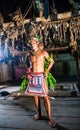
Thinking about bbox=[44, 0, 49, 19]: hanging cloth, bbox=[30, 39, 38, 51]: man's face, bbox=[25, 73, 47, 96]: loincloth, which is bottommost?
bbox=[25, 73, 47, 96]: loincloth

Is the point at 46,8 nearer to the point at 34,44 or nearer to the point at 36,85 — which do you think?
the point at 34,44

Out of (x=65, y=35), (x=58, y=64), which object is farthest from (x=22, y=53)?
(x=58, y=64)

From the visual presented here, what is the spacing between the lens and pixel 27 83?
5.65m

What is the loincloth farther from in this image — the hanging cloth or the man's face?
the hanging cloth

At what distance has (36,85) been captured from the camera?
531 cm

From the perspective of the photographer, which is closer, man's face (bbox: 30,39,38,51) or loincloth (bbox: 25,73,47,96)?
loincloth (bbox: 25,73,47,96)

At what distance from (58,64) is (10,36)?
16238mm

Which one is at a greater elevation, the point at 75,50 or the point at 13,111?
the point at 75,50

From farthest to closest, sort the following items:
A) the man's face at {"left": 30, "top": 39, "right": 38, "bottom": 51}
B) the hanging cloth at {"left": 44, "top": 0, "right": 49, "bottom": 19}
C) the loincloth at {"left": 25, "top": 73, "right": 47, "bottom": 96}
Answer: the hanging cloth at {"left": 44, "top": 0, "right": 49, "bottom": 19} → the man's face at {"left": 30, "top": 39, "right": 38, "bottom": 51} → the loincloth at {"left": 25, "top": 73, "right": 47, "bottom": 96}

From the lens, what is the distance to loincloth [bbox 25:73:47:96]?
5191 mm

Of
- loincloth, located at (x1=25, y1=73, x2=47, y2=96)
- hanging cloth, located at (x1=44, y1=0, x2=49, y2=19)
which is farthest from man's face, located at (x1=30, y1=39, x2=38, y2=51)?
hanging cloth, located at (x1=44, y1=0, x2=49, y2=19)

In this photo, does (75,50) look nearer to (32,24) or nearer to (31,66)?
(32,24)

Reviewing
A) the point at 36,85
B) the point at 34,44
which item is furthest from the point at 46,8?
the point at 36,85

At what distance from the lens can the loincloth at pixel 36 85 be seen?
5191 mm
